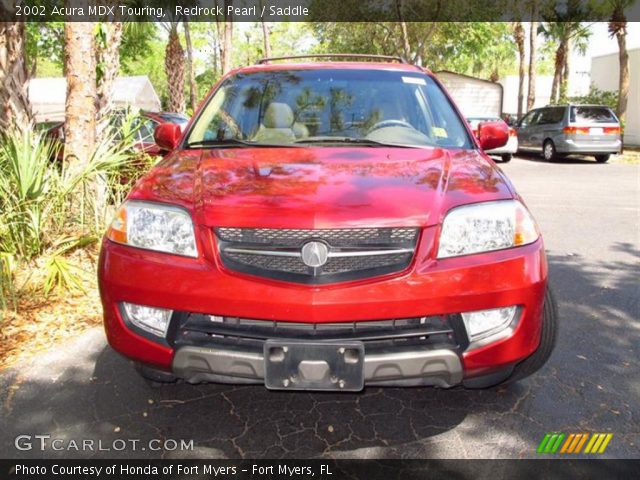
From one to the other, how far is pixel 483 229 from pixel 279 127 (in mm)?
1614

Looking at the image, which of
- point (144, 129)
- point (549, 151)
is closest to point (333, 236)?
point (144, 129)

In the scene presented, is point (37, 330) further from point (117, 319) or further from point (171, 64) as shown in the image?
point (171, 64)

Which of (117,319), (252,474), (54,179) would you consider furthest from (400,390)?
(54,179)

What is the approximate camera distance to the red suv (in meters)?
2.22

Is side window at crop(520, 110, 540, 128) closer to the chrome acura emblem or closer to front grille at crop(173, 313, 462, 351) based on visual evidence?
front grille at crop(173, 313, 462, 351)

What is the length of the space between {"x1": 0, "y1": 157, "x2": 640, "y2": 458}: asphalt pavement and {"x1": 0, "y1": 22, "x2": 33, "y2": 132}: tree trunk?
10.5 ft

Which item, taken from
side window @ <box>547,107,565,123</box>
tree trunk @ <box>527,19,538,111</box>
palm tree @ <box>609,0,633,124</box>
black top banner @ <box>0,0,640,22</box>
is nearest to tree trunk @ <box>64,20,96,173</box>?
black top banner @ <box>0,0,640,22</box>

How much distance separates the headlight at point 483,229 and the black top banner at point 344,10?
477 cm

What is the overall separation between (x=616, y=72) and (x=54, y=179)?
26.1 meters

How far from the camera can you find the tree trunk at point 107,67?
6641 mm

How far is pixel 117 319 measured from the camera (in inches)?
96.9

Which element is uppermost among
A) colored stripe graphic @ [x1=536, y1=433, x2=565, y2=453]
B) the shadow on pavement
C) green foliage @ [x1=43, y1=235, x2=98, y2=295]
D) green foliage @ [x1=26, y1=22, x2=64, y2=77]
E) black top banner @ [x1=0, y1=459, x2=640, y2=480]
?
green foliage @ [x1=26, y1=22, x2=64, y2=77]

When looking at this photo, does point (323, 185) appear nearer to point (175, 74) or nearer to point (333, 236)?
point (333, 236)

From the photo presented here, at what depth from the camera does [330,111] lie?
141 inches
